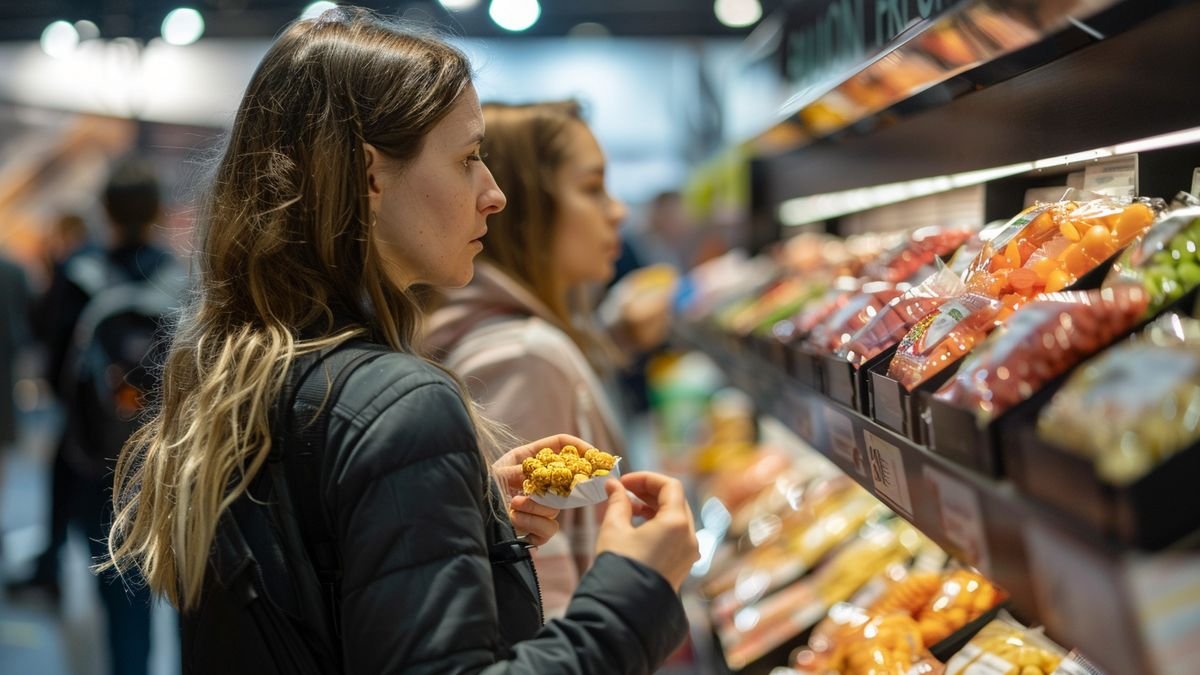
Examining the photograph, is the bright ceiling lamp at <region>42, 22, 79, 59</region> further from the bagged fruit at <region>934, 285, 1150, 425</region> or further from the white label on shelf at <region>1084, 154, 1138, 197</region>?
the bagged fruit at <region>934, 285, 1150, 425</region>

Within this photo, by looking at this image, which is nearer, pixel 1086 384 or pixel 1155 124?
pixel 1086 384

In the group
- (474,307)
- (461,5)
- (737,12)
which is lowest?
(474,307)

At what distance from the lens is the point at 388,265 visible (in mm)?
1244

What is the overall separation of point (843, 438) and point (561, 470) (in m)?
0.40

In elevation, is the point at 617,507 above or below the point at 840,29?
below

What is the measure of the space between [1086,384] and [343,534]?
0.66m

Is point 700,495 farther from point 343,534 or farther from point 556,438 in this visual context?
point 343,534

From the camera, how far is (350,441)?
1.04 metres

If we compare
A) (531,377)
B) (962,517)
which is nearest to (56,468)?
(531,377)

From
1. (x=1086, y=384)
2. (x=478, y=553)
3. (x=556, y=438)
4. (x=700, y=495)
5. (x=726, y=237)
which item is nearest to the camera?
(x=1086, y=384)

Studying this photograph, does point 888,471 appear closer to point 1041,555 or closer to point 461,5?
point 1041,555

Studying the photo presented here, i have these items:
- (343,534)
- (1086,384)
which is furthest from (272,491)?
(1086,384)

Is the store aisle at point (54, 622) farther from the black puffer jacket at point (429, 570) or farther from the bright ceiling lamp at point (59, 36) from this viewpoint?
the black puffer jacket at point (429, 570)

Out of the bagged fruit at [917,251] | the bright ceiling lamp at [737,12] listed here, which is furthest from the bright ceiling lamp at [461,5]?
the bagged fruit at [917,251]
